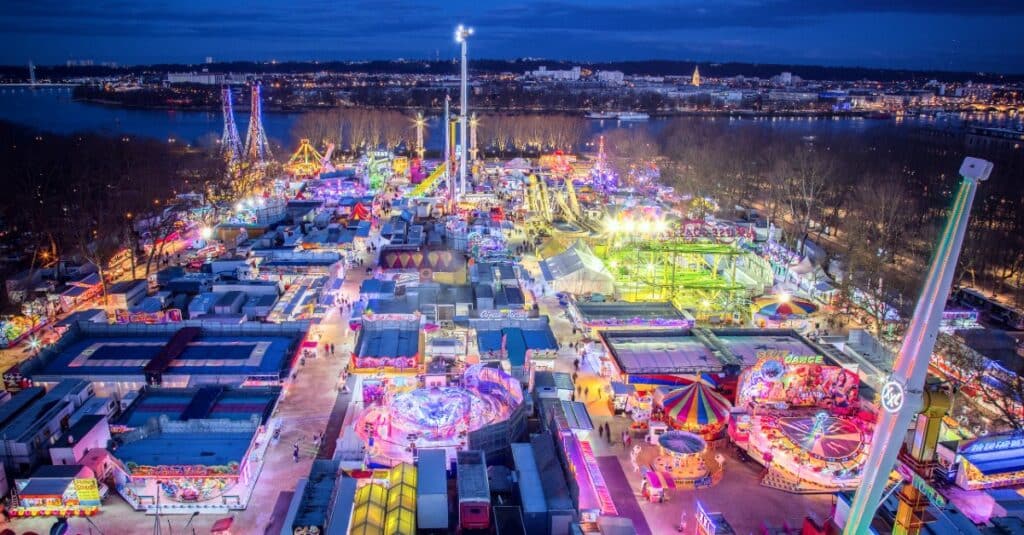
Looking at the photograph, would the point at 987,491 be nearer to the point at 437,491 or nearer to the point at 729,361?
the point at 729,361

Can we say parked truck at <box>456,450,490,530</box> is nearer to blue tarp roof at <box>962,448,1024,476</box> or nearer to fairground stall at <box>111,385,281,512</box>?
fairground stall at <box>111,385,281,512</box>

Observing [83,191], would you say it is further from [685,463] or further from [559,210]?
[685,463]

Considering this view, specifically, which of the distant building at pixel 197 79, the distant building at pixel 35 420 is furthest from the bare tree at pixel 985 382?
the distant building at pixel 197 79

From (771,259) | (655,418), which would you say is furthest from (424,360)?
(771,259)

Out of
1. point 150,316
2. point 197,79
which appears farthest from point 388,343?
point 197,79

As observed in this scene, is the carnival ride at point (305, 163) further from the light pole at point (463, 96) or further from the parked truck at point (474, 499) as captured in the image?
the parked truck at point (474, 499)

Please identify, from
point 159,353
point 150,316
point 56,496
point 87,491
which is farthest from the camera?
point 150,316
